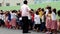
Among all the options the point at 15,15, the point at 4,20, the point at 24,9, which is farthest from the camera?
the point at 4,20

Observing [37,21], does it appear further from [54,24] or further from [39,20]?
[54,24]

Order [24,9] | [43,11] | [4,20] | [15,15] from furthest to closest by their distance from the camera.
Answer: [4,20] < [15,15] < [43,11] < [24,9]

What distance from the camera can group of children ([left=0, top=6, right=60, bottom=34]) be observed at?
1725cm

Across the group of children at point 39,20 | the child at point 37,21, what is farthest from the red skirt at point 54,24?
the child at point 37,21

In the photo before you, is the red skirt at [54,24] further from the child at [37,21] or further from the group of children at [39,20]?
the child at [37,21]

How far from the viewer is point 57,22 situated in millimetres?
17297

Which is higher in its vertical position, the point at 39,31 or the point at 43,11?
the point at 43,11

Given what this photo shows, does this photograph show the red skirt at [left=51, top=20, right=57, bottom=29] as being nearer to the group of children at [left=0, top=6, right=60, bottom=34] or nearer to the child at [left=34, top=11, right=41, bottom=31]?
the group of children at [left=0, top=6, right=60, bottom=34]

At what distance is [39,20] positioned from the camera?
20531 millimetres

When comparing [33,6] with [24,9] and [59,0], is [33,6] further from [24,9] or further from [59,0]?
[24,9]

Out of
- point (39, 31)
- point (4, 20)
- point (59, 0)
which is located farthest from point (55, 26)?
point (4, 20)

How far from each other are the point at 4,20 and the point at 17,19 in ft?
10.5

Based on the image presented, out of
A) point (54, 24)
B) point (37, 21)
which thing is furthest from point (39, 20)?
point (54, 24)

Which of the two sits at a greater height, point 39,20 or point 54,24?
point 39,20
